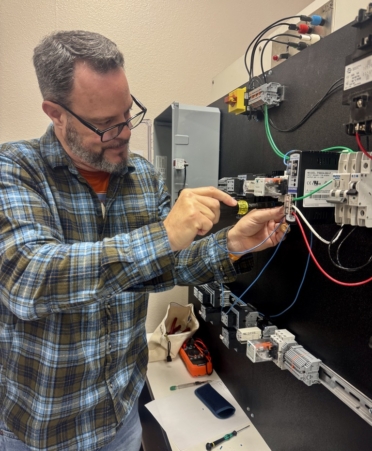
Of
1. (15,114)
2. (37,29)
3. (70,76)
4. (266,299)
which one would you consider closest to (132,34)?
(37,29)

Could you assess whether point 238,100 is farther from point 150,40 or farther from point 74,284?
point 150,40

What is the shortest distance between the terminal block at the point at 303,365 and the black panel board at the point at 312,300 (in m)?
0.03

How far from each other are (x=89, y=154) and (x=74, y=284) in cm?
38

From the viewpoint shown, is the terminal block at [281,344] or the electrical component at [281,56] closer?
the terminal block at [281,344]

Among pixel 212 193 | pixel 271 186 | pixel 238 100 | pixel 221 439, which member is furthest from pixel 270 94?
pixel 221 439

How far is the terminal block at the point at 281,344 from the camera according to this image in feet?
2.86

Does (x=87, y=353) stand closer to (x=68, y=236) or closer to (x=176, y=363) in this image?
(x=68, y=236)

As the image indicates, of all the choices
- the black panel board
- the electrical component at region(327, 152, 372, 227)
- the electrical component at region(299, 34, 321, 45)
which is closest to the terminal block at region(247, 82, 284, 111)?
the black panel board

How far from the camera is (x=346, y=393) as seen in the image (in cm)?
72

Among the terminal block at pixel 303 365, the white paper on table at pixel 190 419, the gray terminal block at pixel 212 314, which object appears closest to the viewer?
the terminal block at pixel 303 365

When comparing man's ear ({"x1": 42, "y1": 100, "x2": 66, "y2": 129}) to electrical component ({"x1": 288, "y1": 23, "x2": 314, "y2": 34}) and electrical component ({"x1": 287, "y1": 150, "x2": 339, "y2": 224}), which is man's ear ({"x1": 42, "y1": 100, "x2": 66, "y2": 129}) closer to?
electrical component ({"x1": 287, "y1": 150, "x2": 339, "y2": 224})

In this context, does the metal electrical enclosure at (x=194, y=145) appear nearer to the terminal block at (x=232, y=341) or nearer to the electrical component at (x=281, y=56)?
the electrical component at (x=281, y=56)

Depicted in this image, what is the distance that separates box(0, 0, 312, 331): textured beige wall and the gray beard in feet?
3.55

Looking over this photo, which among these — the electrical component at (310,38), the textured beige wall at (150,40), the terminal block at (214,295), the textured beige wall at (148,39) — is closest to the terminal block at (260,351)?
the terminal block at (214,295)
